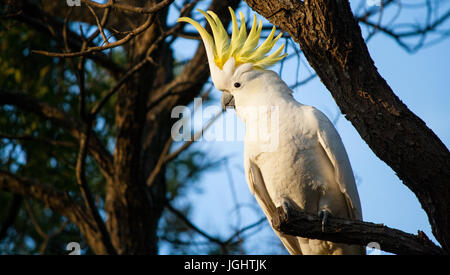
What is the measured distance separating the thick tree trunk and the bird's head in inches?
11.5

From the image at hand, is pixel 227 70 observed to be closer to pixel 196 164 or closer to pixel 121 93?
pixel 121 93

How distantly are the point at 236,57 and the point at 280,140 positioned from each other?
0.50 m

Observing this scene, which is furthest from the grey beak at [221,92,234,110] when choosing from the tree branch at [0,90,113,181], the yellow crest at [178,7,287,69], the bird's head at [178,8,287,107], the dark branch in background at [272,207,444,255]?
the tree branch at [0,90,113,181]

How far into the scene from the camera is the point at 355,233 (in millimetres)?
2047

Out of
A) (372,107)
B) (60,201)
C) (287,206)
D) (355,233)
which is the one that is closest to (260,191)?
(287,206)

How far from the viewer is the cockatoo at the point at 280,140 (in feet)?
7.60

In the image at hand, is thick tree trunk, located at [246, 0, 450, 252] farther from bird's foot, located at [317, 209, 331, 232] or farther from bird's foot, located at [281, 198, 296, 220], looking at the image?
bird's foot, located at [281, 198, 296, 220]

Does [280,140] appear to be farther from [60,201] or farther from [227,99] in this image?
[60,201]

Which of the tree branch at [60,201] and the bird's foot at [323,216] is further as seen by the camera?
the tree branch at [60,201]

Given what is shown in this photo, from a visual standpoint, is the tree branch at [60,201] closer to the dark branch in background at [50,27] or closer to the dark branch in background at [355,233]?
the dark branch in background at [50,27]

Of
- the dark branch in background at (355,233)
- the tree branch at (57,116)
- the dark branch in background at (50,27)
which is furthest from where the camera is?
the tree branch at (57,116)

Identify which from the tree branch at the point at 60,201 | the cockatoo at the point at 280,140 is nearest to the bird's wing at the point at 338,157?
the cockatoo at the point at 280,140

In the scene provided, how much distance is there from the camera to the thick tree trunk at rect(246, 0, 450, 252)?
2.12 meters
